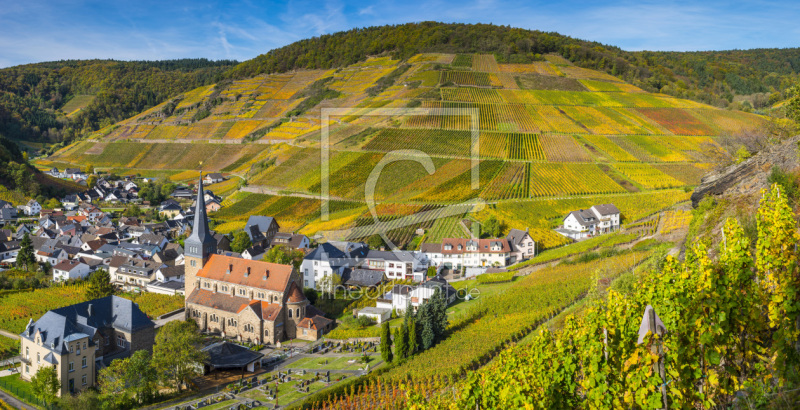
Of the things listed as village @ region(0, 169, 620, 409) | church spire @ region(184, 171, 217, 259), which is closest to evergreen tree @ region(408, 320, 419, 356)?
village @ region(0, 169, 620, 409)

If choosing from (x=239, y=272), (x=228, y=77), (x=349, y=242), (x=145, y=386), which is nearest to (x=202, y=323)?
(x=239, y=272)

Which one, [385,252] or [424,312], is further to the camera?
[385,252]

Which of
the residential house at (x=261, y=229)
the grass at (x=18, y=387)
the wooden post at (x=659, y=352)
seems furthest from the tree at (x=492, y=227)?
the wooden post at (x=659, y=352)

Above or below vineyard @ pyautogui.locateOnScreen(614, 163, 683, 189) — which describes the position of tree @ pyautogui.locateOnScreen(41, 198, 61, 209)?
below

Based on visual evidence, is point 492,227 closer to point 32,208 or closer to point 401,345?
point 401,345

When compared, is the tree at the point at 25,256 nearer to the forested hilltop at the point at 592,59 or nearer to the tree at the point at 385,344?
the tree at the point at 385,344

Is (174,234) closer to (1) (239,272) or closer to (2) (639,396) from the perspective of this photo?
(1) (239,272)

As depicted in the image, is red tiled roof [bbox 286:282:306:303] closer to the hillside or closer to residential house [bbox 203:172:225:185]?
the hillside
